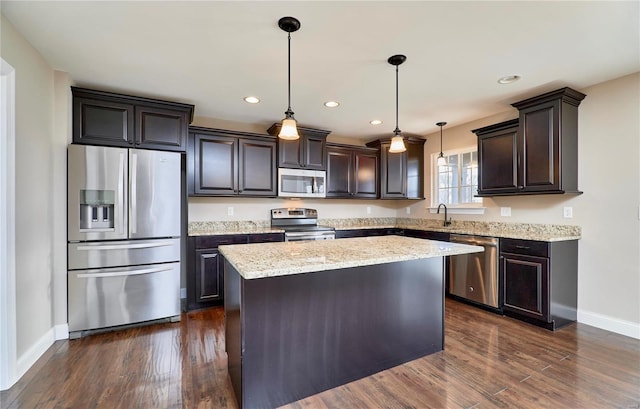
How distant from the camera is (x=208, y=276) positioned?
3.49 metres

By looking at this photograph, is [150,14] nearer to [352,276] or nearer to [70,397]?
[352,276]

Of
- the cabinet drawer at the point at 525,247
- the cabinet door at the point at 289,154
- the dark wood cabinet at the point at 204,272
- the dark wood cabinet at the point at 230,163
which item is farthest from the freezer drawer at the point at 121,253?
the cabinet drawer at the point at 525,247

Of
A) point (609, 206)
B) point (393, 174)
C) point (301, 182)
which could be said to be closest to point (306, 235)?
point (301, 182)

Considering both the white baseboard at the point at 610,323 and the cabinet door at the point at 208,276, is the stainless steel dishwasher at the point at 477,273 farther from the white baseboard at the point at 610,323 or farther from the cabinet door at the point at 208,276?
the cabinet door at the point at 208,276

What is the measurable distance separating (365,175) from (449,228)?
1.50 metres

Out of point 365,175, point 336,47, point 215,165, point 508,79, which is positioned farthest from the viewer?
point 365,175

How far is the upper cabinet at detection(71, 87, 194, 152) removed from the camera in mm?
2869

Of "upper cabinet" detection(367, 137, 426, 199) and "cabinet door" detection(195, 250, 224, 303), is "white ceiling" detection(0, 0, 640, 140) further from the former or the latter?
"cabinet door" detection(195, 250, 224, 303)

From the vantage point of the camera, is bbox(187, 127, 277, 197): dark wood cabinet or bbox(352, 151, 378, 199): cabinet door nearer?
bbox(187, 127, 277, 197): dark wood cabinet

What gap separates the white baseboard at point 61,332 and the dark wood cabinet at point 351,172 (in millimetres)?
3292

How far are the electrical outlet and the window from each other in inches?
40.0

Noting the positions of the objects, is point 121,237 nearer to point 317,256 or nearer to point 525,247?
point 317,256

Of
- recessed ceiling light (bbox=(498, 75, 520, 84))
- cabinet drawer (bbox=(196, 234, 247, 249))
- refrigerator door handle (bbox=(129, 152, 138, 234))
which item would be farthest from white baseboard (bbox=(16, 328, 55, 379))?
recessed ceiling light (bbox=(498, 75, 520, 84))

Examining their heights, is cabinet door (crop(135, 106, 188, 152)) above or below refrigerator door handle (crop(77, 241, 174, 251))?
above
